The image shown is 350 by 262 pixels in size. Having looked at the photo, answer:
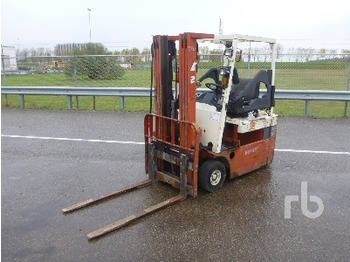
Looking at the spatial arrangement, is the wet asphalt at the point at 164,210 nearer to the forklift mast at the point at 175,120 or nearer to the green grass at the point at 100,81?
the forklift mast at the point at 175,120

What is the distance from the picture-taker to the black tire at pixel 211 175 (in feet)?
15.6

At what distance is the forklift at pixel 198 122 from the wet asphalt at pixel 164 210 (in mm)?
241

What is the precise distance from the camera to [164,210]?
173 inches

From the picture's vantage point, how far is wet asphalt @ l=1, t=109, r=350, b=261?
354cm

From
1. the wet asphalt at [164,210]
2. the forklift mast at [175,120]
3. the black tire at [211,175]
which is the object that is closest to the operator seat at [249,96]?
the forklift mast at [175,120]

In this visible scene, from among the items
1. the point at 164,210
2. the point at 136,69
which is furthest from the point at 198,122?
the point at 136,69

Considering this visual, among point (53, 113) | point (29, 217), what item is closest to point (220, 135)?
point (29, 217)

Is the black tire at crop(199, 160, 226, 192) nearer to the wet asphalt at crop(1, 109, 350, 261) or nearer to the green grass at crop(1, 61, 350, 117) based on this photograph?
the wet asphalt at crop(1, 109, 350, 261)

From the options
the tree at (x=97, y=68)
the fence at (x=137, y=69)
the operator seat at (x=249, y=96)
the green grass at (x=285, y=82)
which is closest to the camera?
the operator seat at (x=249, y=96)

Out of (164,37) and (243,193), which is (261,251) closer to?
(243,193)

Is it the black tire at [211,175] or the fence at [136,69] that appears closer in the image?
the black tire at [211,175]

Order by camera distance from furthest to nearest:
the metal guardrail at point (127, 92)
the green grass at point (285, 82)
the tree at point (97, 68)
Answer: the tree at point (97, 68) < the green grass at point (285, 82) < the metal guardrail at point (127, 92)

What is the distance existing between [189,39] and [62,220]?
2858 mm

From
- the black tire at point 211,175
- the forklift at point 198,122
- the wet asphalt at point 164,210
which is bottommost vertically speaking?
the wet asphalt at point 164,210
